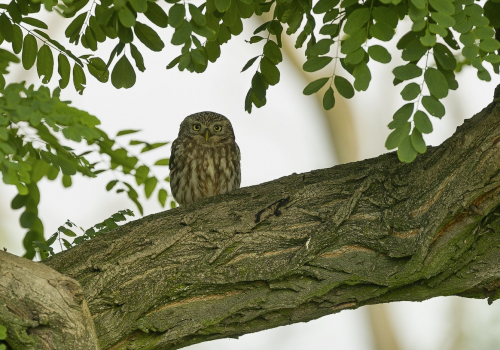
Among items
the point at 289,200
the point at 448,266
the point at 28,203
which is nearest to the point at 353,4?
the point at 289,200

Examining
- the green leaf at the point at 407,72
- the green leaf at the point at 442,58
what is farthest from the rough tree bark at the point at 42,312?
the green leaf at the point at 442,58

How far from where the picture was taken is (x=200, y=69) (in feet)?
12.1

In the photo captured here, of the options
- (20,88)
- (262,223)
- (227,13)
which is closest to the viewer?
(20,88)

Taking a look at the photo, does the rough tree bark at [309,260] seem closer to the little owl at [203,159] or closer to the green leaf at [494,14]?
the green leaf at [494,14]

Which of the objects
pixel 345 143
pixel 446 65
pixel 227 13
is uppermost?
pixel 345 143

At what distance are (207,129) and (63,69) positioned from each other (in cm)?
288

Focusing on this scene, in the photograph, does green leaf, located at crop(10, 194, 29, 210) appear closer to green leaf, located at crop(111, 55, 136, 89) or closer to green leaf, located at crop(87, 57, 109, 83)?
green leaf, located at crop(87, 57, 109, 83)

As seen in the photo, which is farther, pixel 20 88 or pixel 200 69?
pixel 200 69

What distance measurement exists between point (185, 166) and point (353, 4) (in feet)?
11.6

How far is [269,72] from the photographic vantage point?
4.23m

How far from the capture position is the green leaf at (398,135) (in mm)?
2973

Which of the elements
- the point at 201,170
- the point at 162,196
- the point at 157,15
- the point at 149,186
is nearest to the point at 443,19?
the point at 157,15

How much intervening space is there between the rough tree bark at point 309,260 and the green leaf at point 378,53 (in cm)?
87

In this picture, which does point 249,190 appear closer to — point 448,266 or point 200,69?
point 200,69
